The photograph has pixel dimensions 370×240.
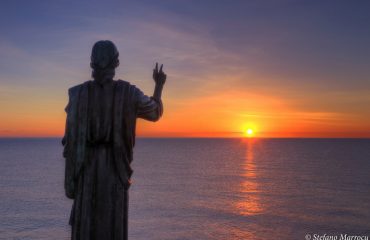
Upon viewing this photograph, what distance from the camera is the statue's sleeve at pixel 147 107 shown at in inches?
177

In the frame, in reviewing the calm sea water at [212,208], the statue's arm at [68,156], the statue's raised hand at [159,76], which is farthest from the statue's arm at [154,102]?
the calm sea water at [212,208]

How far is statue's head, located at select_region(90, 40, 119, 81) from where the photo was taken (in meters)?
4.51

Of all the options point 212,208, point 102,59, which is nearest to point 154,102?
point 102,59

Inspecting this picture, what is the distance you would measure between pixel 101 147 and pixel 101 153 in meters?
0.06

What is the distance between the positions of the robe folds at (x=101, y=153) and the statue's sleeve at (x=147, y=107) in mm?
10

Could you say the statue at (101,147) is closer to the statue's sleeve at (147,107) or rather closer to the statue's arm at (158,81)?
the statue's sleeve at (147,107)

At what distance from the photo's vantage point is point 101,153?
4488 millimetres

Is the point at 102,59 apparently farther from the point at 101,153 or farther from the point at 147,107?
the point at 101,153

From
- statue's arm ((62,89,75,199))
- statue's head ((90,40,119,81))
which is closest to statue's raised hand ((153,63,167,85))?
statue's head ((90,40,119,81))

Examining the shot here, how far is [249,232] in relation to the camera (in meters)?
40.1

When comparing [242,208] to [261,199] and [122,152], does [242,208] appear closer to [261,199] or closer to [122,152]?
[261,199]

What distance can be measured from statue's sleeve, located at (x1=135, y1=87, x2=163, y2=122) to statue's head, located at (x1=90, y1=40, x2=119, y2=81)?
14.6 inches

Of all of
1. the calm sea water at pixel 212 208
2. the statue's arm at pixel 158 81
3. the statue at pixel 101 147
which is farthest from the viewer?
the calm sea water at pixel 212 208

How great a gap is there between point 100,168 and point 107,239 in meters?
0.72
